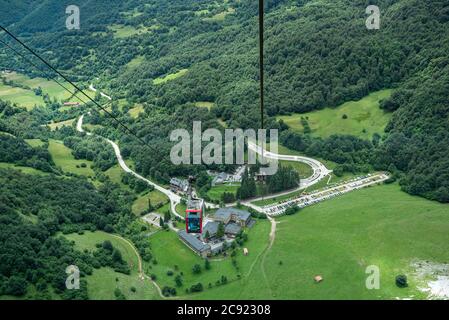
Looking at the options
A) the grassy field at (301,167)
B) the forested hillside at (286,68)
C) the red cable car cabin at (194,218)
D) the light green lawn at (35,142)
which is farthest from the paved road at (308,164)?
the light green lawn at (35,142)

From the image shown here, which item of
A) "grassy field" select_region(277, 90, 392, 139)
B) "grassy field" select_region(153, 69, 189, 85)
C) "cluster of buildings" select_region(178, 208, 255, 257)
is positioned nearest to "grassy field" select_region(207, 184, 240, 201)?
"cluster of buildings" select_region(178, 208, 255, 257)

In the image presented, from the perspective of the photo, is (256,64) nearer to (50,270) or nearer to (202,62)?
(202,62)

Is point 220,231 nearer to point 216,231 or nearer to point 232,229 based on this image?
point 216,231

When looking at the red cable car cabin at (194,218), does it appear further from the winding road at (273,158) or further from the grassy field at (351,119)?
the grassy field at (351,119)

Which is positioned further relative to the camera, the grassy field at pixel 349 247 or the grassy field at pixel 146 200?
the grassy field at pixel 146 200

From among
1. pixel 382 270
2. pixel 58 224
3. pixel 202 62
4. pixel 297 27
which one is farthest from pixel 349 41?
pixel 58 224

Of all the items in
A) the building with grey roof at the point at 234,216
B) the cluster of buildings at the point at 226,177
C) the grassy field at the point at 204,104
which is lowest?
the building with grey roof at the point at 234,216

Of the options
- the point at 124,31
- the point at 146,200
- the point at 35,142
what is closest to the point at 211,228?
the point at 146,200
